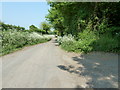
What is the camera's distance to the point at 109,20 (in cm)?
1070

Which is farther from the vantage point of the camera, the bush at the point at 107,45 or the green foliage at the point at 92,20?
the green foliage at the point at 92,20

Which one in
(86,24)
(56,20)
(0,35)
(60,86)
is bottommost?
(60,86)

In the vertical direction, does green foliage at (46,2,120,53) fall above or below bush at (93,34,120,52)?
above

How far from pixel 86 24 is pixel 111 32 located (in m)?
3.32

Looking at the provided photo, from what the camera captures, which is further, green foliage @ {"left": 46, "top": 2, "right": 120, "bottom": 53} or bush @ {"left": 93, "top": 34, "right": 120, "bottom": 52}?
green foliage @ {"left": 46, "top": 2, "right": 120, "bottom": 53}

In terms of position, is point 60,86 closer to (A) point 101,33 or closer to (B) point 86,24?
(A) point 101,33

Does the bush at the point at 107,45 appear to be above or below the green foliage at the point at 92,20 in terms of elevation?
below

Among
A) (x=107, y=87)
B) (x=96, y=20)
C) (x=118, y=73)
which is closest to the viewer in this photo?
(x=107, y=87)

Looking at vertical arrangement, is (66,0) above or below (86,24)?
above

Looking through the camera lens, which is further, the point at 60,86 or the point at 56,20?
the point at 56,20

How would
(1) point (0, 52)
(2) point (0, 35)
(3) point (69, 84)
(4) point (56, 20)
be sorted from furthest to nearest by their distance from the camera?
(4) point (56, 20) < (2) point (0, 35) < (1) point (0, 52) < (3) point (69, 84)

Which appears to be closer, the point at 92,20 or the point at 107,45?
the point at 107,45

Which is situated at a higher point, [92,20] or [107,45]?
[92,20]

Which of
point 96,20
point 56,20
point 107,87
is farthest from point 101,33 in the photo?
point 56,20
